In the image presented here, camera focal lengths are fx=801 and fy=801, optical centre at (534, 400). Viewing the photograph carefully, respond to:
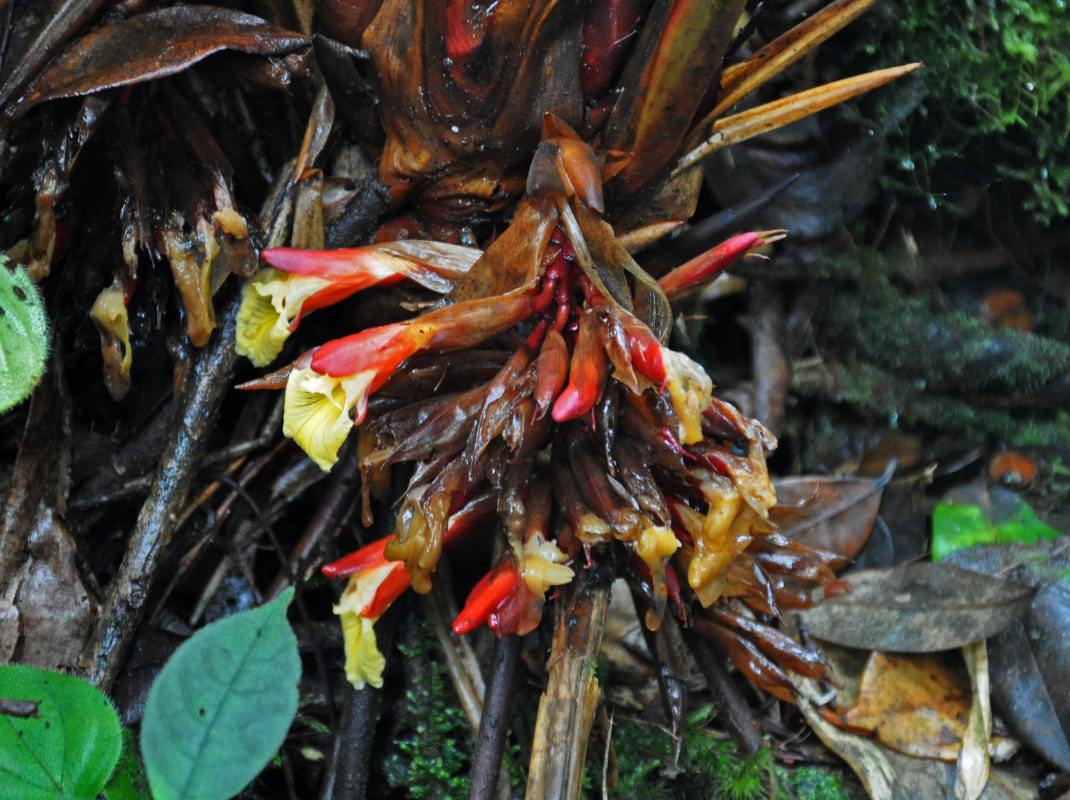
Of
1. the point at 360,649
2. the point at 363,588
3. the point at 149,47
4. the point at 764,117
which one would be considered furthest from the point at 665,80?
the point at 360,649

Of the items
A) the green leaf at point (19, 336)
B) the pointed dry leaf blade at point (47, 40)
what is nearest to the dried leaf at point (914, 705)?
the green leaf at point (19, 336)

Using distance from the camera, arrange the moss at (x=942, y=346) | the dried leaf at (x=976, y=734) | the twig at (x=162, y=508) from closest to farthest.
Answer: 1. the twig at (x=162, y=508)
2. the dried leaf at (x=976, y=734)
3. the moss at (x=942, y=346)

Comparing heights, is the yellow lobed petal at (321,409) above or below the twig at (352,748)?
above

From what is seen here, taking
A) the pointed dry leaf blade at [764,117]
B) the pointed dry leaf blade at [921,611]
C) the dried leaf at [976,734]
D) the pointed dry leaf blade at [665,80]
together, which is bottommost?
the dried leaf at [976,734]

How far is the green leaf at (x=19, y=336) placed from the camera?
1.36 metres

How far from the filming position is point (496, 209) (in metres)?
1.63

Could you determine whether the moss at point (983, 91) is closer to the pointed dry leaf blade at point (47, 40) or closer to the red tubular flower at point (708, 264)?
the red tubular flower at point (708, 264)

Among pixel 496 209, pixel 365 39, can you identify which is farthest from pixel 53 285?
pixel 496 209

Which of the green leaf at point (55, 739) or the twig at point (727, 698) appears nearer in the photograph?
the green leaf at point (55, 739)

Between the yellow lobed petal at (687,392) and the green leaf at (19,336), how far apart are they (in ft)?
3.54

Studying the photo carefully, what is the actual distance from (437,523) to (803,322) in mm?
1178

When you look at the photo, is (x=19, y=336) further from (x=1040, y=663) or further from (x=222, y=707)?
(x=1040, y=663)

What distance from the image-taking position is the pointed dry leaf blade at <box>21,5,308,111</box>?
146 centimetres

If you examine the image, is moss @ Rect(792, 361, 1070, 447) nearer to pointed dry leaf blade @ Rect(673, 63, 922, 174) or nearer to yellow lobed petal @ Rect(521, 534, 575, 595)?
pointed dry leaf blade @ Rect(673, 63, 922, 174)
